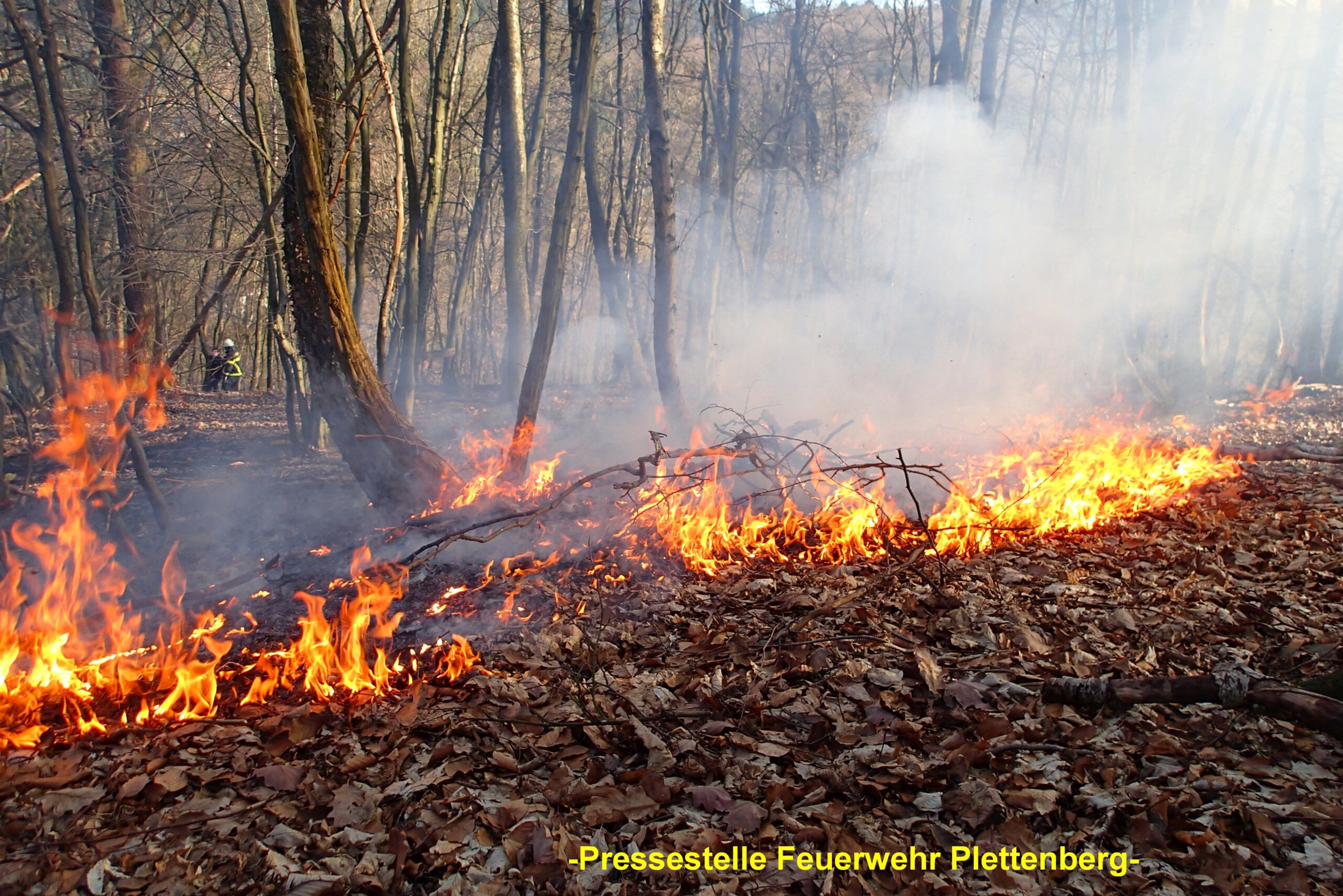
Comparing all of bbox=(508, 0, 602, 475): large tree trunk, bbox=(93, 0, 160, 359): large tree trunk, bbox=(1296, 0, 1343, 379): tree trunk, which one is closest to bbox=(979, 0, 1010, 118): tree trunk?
bbox=(1296, 0, 1343, 379): tree trunk

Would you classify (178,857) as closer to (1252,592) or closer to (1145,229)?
(1252,592)

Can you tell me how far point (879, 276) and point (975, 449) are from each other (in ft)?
52.3

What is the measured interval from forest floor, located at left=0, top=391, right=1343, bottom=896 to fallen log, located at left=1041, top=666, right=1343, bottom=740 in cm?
8

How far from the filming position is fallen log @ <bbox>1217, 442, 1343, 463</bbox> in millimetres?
6969

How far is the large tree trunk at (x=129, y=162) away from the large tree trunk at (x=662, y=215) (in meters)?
5.55

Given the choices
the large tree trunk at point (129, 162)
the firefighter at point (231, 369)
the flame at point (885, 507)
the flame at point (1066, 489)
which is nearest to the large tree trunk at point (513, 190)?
the large tree trunk at point (129, 162)

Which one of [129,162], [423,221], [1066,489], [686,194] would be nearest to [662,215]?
[423,221]

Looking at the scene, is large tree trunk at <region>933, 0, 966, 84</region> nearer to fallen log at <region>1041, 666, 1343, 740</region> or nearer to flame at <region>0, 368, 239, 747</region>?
fallen log at <region>1041, 666, 1343, 740</region>

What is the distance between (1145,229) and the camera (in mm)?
17516

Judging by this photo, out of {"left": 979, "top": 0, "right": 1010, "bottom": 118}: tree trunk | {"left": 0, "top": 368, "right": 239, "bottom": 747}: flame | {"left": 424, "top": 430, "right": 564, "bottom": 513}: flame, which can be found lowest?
{"left": 424, "top": 430, "right": 564, "bottom": 513}: flame

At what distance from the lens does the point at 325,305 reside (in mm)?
6133

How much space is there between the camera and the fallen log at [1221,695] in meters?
2.71

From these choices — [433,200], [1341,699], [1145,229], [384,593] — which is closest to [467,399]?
[433,200]

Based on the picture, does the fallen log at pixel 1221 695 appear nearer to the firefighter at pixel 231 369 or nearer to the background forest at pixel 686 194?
the background forest at pixel 686 194
